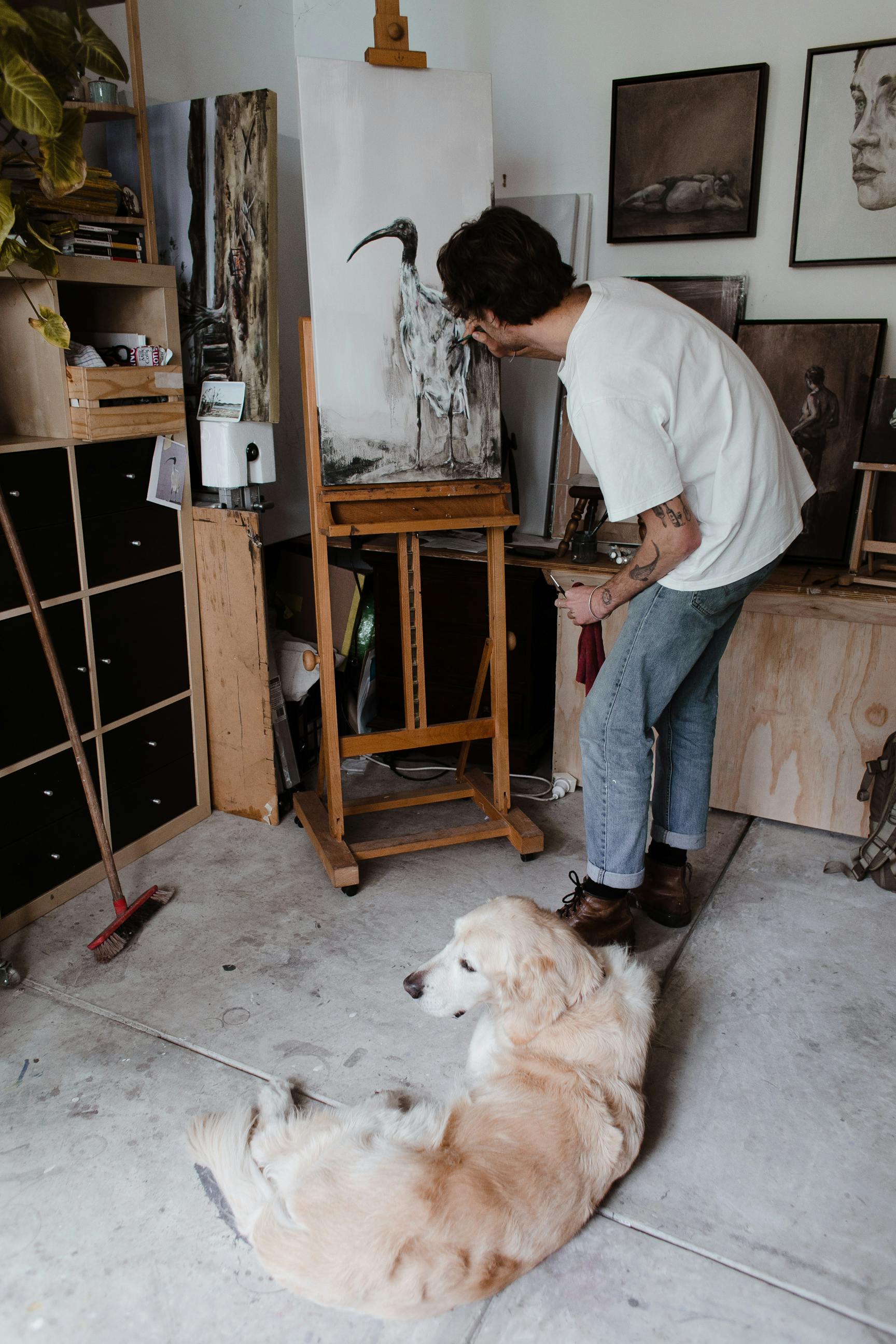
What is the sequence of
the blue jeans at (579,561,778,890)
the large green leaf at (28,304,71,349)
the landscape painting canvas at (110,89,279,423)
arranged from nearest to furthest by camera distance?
1. the blue jeans at (579,561,778,890)
2. the large green leaf at (28,304,71,349)
3. the landscape painting canvas at (110,89,279,423)

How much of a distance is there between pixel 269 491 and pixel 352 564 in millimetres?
407

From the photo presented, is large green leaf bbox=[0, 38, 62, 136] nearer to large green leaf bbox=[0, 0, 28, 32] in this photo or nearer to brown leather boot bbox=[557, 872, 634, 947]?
large green leaf bbox=[0, 0, 28, 32]

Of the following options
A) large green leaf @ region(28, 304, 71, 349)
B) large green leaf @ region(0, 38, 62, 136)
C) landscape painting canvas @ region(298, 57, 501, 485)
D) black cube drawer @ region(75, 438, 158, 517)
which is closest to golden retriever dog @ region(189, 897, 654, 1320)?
landscape painting canvas @ region(298, 57, 501, 485)

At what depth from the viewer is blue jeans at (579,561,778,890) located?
203cm

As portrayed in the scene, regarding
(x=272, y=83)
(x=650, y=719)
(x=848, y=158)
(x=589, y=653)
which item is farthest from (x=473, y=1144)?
(x=272, y=83)

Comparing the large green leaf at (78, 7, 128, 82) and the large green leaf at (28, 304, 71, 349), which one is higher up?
the large green leaf at (78, 7, 128, 82)

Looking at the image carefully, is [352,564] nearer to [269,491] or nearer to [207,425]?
[269,491]

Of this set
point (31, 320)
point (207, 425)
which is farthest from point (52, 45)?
point (207, 425)

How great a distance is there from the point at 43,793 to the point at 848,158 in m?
2.91

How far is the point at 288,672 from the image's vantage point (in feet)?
10.1

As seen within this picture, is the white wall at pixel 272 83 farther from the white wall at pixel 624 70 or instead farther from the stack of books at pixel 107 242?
the stack of books at pixel 107 242

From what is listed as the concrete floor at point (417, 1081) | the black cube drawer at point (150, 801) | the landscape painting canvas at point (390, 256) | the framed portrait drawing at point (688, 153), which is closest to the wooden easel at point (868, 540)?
the concrete floor at point (417, 1081)

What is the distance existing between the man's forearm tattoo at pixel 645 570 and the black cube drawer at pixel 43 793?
148 centimetres

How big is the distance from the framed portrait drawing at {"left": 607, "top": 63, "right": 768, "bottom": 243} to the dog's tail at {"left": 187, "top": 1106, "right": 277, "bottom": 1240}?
288cm
